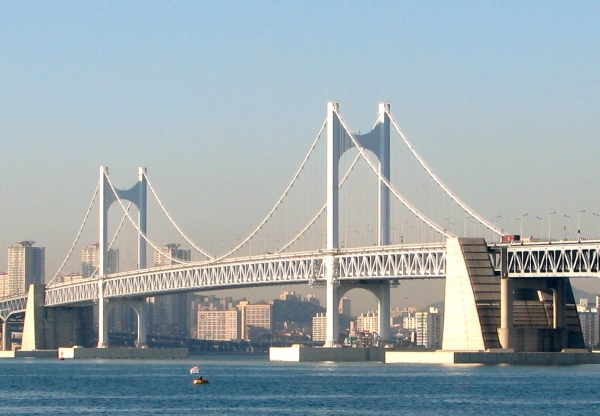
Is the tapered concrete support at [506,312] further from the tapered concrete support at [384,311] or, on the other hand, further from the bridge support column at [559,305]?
the tapered concrete support at [384,311]

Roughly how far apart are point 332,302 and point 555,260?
53.3 ft

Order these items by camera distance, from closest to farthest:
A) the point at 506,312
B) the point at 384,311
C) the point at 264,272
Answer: the point at 506,312 → the point at 384,311 → the point at 264,272

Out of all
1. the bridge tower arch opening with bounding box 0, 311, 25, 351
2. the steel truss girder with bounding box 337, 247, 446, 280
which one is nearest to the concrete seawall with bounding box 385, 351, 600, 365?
the steel truss girder with bounding box 337, 247, 446, 280

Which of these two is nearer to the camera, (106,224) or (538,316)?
(538,316)

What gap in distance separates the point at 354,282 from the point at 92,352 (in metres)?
34.1

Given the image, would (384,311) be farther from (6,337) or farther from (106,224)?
(6,337)

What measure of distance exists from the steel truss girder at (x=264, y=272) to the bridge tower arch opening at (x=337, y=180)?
755mm

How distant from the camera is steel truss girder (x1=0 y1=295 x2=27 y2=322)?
449ft

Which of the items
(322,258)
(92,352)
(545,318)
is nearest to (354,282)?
(322,258)

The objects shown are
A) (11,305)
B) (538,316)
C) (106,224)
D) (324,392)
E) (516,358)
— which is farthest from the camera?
(11,305)

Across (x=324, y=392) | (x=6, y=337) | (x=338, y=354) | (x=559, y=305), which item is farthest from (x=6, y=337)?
(x=324, y=392)

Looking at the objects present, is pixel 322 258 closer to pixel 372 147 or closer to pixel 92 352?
pixel 372 147

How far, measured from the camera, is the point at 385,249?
286ft

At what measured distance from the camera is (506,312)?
7944 centimetres
